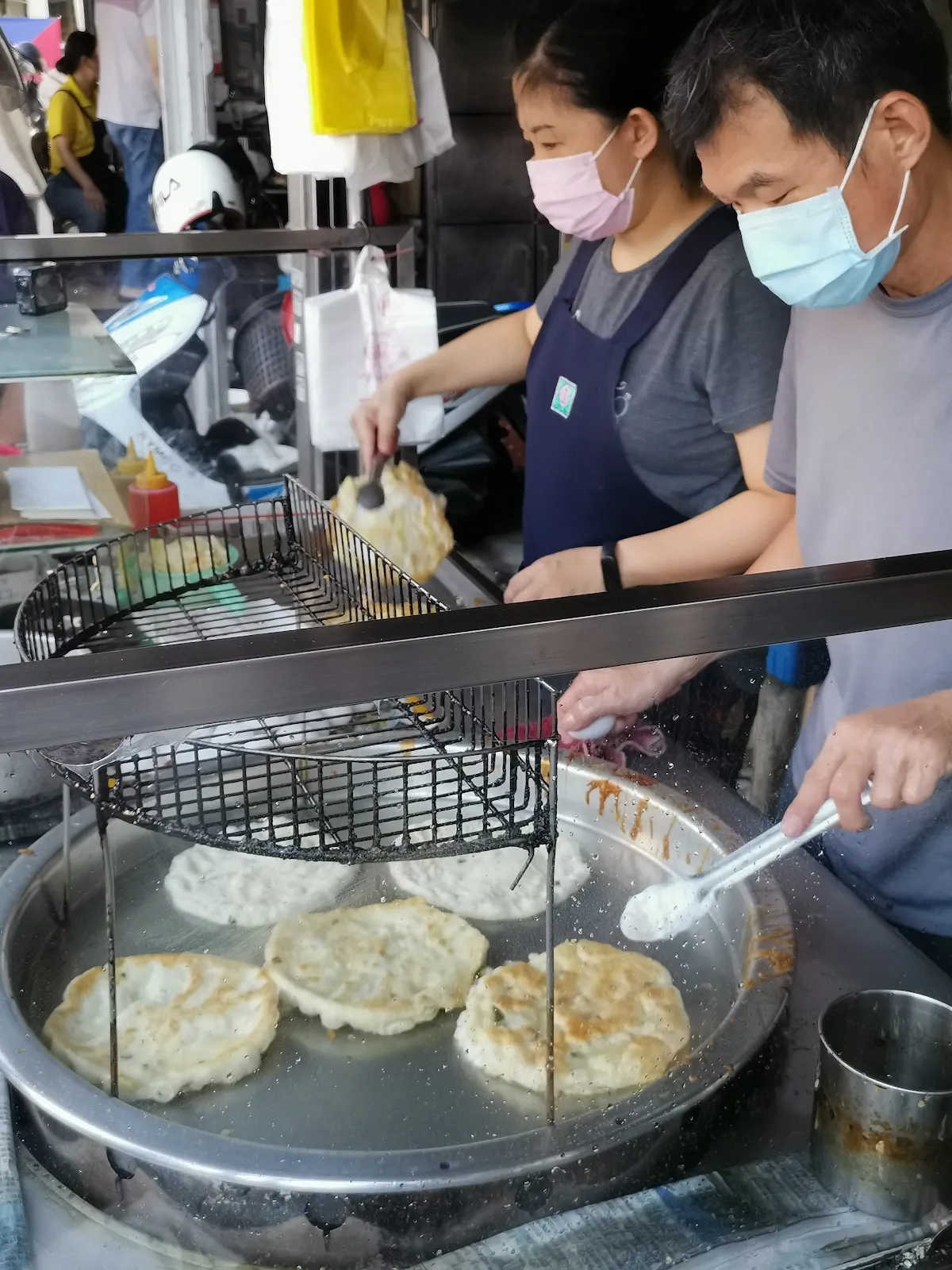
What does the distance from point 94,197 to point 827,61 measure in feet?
10.4

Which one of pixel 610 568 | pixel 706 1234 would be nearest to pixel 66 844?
pixel 706 1234

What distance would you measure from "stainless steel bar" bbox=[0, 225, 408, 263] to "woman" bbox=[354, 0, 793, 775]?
2.34 feet

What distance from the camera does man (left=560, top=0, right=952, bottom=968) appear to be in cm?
101

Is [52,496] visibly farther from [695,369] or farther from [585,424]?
[695,369]

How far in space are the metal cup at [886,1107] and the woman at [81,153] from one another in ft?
11.4

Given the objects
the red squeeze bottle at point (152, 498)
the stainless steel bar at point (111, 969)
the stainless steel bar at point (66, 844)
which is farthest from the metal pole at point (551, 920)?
the red squeeze bottle at point (152, 498)

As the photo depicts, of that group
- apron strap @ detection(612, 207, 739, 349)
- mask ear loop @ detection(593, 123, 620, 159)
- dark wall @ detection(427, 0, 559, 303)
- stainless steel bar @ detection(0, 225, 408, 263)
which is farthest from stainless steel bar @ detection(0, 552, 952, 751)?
dark wall @ detection(427, 0, 559, 303)

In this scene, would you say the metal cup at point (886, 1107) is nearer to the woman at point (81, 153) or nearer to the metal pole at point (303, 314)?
the metal pole at point (303, 314)

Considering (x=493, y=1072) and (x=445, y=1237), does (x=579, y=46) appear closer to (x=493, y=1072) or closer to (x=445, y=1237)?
(x=493, y=1072)

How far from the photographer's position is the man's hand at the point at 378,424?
221 cm

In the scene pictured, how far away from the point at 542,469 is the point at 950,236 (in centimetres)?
99

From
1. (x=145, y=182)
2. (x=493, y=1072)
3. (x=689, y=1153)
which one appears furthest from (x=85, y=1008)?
(x=145, y=182)

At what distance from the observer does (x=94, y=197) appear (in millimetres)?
3717

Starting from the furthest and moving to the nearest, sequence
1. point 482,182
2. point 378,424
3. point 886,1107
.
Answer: point 482,182
point 378,424
point 886,1107
